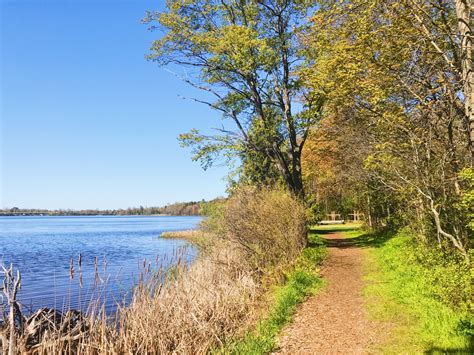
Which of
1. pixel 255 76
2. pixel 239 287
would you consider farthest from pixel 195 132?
pixel 239 287

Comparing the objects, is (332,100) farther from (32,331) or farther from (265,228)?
(32,331)

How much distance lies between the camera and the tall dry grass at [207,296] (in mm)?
6527

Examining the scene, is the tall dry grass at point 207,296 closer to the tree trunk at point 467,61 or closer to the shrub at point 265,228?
the shrub at point 265,228

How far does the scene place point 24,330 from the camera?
6.24 metres

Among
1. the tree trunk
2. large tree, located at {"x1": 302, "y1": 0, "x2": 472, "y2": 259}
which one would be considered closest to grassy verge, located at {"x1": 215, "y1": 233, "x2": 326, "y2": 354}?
large tree, located at {"x1": 302, "y1": 0, "x2": 472, "y2": 259}

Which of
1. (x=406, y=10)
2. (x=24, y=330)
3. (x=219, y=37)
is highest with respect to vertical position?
(x=219, y=37)

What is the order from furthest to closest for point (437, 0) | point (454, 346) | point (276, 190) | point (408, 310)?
point (276, 190) → point (437, 0) → point (408, 310) → point (454, 346)

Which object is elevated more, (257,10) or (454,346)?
(257,10)

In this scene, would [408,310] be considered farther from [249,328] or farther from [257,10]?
[257,10]

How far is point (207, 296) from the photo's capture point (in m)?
8.88

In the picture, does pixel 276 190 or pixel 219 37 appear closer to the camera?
pixel 276 190

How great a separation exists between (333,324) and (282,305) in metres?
1.32

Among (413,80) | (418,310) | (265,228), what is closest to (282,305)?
(418,310)

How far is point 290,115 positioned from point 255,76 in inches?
96.4
